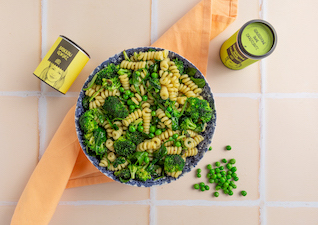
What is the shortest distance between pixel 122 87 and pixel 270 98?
124 cm

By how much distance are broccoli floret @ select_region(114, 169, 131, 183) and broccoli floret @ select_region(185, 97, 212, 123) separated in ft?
1.85

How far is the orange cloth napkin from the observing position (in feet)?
Answer: 6.37

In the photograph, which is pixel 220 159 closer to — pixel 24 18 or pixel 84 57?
pixel 84 57

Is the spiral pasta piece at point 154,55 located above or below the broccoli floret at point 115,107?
above

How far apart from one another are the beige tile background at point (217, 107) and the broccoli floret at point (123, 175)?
44cm

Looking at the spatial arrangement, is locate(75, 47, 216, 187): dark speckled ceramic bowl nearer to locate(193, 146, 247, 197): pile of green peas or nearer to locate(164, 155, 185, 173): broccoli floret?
locate(164, 155, 185, 173): broccoli floret

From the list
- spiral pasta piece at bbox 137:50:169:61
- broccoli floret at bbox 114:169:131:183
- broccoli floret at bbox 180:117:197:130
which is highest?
spiral pasta piece at bbox 137:50:169:61

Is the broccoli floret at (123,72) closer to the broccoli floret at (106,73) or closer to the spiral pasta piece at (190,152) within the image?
the broccoli floret at (106,73)

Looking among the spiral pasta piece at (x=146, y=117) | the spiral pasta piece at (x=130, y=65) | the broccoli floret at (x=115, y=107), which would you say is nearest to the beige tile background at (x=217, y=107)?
the spiral pasta piece at (x=130, y=65)

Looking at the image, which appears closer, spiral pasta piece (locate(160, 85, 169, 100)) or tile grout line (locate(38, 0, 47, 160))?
spiral pasta piece (locate(160, 85, 169, 100))

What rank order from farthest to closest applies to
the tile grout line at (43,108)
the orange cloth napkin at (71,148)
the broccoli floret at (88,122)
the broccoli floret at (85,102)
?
the tile grout line at (43,108)
the orange cloth napkin at (71,148)
the broccoli floret at (85,102)
the broccoli floret at (88,122)

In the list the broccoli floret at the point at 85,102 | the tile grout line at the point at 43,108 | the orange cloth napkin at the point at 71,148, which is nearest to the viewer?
the broccoli floret at the point at 85,102

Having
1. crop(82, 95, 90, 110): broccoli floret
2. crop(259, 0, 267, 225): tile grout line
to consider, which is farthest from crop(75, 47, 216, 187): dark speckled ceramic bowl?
crop(259, 0, 267, 225): tile grout line

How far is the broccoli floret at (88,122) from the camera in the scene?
163 cm
